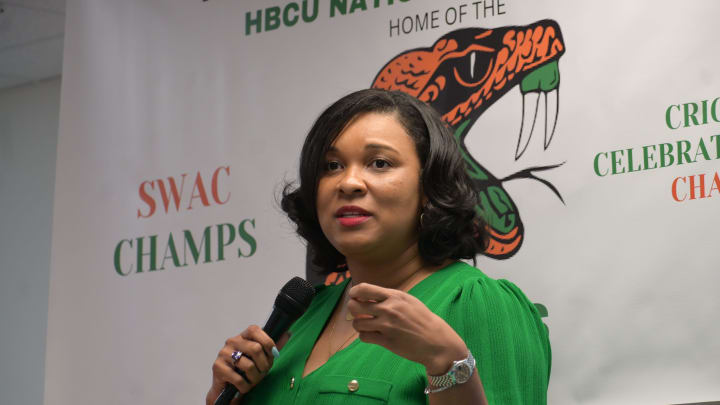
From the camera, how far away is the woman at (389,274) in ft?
4.93

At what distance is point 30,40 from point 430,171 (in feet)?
9.21

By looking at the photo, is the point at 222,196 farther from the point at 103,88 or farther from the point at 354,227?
the point at 354,227

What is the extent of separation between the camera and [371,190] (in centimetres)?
168

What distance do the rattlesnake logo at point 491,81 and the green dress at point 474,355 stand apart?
70 centimetres

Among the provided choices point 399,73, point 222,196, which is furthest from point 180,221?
point 399,73

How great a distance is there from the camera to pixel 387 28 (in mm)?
2680

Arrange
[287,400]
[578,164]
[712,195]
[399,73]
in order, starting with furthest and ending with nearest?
1. [399,73]
2. [578,164]
3. [712,195]
4. [287,400]

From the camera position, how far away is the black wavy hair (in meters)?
1.72

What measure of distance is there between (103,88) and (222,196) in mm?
688

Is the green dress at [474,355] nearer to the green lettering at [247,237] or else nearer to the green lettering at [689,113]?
the green lettering at [689,113]

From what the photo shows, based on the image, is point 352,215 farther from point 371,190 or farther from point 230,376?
point 230,376

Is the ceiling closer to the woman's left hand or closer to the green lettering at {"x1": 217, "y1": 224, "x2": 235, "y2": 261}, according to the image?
the green lettering at {"x1": 217, "y1": 224, "x2": 235, "y2": 261}

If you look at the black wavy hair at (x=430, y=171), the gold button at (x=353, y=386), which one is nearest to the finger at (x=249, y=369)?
the gold button at (x=353, y=386)

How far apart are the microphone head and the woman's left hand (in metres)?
0.45
